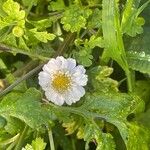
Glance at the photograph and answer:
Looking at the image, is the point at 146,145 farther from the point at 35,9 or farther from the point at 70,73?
the point at 35,9

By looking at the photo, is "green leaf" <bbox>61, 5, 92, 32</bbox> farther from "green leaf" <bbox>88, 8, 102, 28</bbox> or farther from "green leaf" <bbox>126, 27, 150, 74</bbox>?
"green leaf" <bbox>126, 27, 150, 74</bbox>

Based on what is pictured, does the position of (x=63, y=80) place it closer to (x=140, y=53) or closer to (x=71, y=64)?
(x=71, y=64)

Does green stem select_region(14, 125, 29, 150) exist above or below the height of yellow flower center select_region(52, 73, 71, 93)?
below

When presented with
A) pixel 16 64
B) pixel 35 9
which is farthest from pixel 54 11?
pixel 16 64

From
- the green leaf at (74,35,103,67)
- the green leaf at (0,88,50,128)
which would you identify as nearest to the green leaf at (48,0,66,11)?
the green leaf at (74,35,103,67)

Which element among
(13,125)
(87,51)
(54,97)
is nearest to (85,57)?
(87,51)

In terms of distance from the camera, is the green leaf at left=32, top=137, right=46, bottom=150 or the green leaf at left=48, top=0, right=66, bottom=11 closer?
the green leaf at left=32, top=137, right=46, bottom=150
